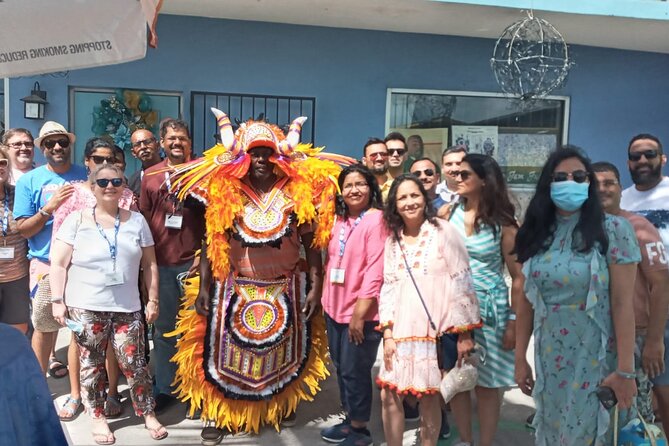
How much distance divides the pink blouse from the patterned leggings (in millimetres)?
1231

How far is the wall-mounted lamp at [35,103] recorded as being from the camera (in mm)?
6547

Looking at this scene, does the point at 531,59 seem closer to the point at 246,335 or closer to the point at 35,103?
the point at 246,335

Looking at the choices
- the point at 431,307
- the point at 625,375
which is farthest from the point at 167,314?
the point at 625,375

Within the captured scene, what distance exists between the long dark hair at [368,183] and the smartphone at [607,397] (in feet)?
5.58

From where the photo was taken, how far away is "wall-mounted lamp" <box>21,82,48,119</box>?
6547 mm

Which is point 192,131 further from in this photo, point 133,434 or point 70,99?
point 133,434

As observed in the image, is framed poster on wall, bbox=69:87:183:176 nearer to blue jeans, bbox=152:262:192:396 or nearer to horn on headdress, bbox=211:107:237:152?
blue jeans, bbox=152:262:192:396

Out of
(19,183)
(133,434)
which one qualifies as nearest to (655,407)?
(133,434)

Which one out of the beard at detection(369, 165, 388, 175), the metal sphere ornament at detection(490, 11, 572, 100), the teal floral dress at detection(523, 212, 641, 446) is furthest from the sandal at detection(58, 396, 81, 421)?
the metal sphere ornament at detection(490, 11, 572, 100)

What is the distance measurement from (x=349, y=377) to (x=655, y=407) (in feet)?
6.73

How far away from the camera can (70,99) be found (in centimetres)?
684

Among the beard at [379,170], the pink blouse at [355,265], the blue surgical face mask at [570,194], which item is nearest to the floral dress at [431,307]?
the pink blouse at [355,265]

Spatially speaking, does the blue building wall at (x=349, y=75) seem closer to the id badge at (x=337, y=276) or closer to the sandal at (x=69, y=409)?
the sandal at (x=69, y=409)

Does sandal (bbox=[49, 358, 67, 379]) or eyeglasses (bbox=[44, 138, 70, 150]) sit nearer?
eyeglasses (bbox=[44, 138, 70, 150])
